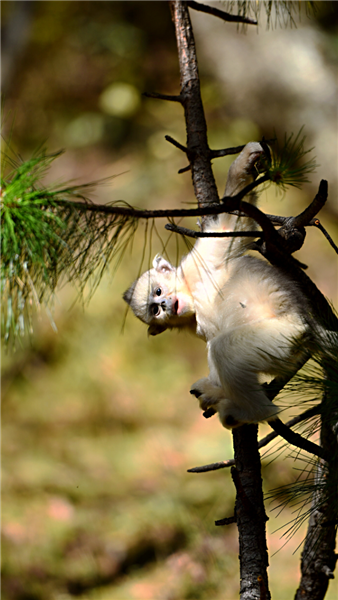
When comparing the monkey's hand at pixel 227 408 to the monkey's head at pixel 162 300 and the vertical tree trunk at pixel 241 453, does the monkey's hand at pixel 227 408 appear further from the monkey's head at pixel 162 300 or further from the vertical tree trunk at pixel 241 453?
the monkey's head at pixel 162 300

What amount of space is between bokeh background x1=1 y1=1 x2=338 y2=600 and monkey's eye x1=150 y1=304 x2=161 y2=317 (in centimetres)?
141

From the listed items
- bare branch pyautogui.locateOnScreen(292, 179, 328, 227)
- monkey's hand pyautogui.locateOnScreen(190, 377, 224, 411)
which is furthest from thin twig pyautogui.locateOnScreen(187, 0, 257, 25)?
monkey's hand pyautogui.locateOnScreen(190, 377, 224, 411)

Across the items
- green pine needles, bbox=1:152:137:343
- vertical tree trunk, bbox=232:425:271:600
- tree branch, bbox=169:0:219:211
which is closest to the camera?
green pine needles, bbox=1:152:137:343

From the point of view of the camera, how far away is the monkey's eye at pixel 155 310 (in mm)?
2184

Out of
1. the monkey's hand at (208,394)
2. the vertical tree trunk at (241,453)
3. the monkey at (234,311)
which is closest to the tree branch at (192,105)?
the vertical tree trunk at (241,453)

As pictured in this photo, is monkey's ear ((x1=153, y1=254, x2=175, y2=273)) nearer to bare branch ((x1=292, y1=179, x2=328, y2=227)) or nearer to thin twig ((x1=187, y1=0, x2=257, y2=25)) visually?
bare branch ((x1=292, y1=179, x2=328, y2=227))

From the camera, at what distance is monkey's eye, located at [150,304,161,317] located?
7.16ft

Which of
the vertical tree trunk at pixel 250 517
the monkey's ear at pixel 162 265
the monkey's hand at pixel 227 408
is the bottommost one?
the vertical tree trunk at pixel 250 517

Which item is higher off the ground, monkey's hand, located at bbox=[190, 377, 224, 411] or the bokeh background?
the bokeh background

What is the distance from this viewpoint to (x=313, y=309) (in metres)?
1.70

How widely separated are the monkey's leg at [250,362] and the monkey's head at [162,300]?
41cm

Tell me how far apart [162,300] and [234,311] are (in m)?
0.41

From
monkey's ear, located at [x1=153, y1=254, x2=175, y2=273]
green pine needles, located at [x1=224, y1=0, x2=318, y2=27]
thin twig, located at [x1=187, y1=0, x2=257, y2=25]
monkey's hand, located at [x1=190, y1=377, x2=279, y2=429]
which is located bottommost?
monkey's hand, located at [x1=190, y1=377, x2=279, y2=429]

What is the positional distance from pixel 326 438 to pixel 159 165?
4.46 meters
